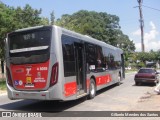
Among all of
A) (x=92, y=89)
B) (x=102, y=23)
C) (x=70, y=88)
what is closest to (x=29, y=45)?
(x=70, y=88)

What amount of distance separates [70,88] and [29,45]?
2.37m

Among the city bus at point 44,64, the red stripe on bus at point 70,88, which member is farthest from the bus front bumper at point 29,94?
the red stripe on bus at point 70,88

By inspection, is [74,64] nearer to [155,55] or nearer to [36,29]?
[36,29]

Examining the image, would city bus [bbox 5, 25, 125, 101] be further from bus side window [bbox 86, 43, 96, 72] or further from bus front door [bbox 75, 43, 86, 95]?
bus side window [bbox 86, 43, 96, 72]

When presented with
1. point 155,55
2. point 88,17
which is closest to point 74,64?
point 88,17

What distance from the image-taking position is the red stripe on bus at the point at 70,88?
1167 centimetres

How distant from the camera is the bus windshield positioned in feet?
38.0

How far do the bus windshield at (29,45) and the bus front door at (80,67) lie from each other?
6.68 ft

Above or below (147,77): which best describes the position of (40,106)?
below

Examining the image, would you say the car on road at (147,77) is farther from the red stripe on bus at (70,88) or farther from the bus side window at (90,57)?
the red stripe on bus at (70,88)

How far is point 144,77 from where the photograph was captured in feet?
80.4

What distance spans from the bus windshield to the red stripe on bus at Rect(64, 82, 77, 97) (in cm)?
139

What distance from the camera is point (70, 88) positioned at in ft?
39.7

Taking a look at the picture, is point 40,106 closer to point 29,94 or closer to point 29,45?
point 29,94
